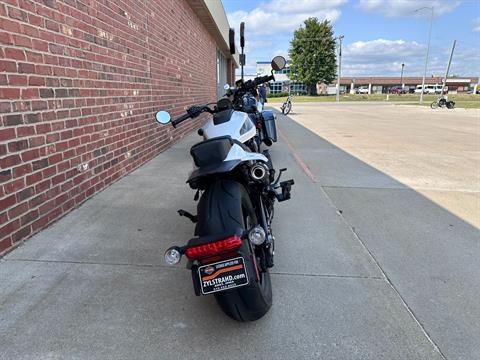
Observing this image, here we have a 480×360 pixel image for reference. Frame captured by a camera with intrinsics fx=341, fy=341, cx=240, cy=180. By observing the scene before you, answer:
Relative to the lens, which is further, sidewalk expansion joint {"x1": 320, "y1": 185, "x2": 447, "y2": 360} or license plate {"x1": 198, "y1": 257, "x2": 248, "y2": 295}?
sidewalk expansion joint {"x1": 320, "y1": 185, "x2": 447, "y2": 360}

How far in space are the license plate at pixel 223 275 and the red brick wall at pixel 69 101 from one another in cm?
189

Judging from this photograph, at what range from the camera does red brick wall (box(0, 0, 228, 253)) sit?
8.91 ft

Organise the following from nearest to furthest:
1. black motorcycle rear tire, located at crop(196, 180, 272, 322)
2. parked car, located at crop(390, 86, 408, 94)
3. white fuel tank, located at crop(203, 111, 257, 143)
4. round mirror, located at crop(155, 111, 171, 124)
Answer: black motorcycle rear tire, located at crop(196, 180, 272, 322), white fuel tank, located at crop(203, 111, 257, 143), round mirror, located at crop(155, 111, 171, 124), parked car, located at crop(390, 86, 408, 94)

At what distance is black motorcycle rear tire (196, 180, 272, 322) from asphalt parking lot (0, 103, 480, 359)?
14 centimetres

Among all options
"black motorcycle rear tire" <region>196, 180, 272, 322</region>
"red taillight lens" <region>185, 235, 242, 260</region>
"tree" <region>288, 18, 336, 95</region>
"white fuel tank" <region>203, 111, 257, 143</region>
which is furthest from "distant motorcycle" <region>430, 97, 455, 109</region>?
"tree" <region>288, 18, 336, 95</region>

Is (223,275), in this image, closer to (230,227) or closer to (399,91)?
(230,227)

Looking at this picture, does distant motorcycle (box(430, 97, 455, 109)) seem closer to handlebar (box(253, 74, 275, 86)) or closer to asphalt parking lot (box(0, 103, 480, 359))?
→ asphalt parking lot (box(0, 103, 480, 359))

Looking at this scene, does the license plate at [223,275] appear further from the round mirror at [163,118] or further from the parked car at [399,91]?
the parked car at [399,91]

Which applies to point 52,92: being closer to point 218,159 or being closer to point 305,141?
point 218,159

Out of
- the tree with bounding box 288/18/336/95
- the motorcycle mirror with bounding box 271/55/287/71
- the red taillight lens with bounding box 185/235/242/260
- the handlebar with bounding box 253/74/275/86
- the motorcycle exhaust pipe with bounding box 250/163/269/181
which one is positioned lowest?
the red taillight lens with bounding box 185/235/242/260

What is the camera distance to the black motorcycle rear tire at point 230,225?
1.76 m

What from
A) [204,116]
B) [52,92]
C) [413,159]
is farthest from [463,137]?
[52,92]

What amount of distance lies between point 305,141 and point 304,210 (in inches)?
212

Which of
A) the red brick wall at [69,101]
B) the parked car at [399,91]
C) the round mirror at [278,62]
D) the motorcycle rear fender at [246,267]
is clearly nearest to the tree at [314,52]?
the parked car at [399,91]
